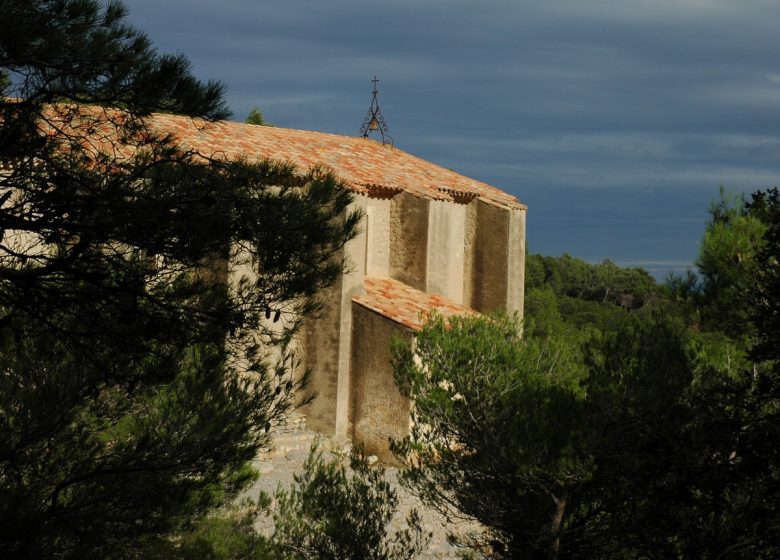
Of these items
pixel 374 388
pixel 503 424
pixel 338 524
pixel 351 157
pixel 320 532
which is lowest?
pixel 320 532

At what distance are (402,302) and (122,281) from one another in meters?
11.5

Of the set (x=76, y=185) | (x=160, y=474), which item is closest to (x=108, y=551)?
(x=160, y=474)

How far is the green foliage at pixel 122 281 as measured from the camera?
22.2ft

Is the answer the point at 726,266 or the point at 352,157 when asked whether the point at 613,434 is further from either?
the point at 352,157

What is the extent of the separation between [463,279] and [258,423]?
13074mm

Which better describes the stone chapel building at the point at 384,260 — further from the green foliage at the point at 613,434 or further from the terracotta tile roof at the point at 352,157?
the green foliage at the point at 613,434

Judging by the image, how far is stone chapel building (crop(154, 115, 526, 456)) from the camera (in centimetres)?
1748

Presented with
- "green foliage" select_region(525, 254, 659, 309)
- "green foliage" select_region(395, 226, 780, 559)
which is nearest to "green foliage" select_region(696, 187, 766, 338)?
"green foliage" select_region(395, 226, 780, 559)

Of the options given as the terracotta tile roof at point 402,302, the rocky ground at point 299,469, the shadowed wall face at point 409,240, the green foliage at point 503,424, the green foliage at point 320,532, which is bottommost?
the rocky ground at point 299,469

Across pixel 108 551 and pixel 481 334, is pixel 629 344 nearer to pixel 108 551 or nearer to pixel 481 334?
pixel 481 334

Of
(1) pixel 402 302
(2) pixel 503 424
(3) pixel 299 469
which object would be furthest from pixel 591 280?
(2) pixel 503 424

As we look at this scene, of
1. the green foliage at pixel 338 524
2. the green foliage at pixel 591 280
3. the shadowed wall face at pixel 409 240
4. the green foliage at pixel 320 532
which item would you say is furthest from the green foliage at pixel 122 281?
the green foliage at pixel 591 280

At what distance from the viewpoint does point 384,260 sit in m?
20.4

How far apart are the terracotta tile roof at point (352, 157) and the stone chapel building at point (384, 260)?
0.12 ft
